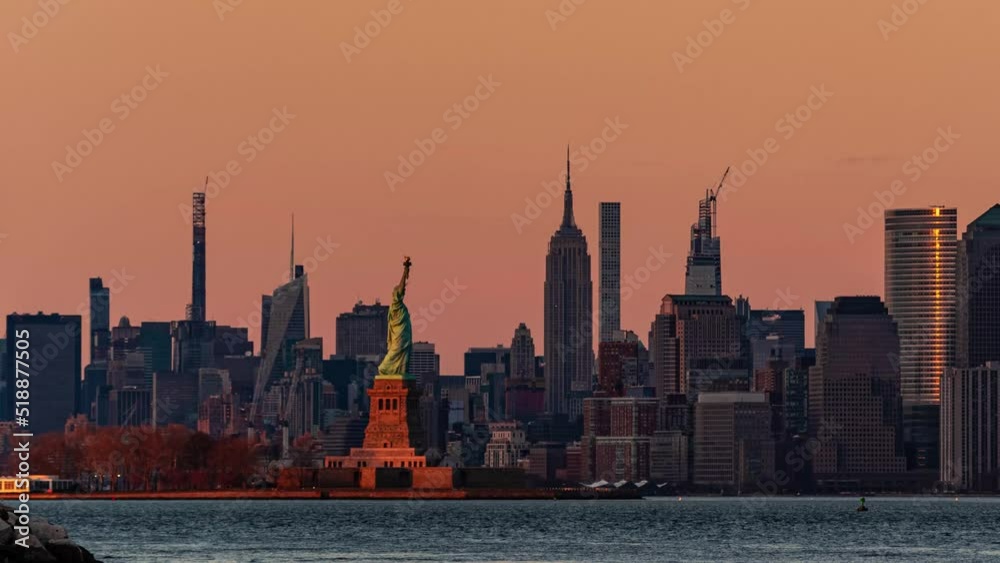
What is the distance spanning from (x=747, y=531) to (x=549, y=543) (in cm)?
2674

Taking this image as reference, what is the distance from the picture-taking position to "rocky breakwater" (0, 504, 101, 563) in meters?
91.8

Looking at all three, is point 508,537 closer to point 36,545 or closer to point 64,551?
point 64,551

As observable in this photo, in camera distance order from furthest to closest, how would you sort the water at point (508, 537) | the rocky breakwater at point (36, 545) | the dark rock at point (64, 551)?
the water at point (508, 537) < the dark rock at point (64, 551) < the rocky breakwater at point (36, 545)

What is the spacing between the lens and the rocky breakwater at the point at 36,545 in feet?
301

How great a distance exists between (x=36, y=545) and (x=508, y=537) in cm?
5736

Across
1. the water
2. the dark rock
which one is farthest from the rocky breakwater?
the water

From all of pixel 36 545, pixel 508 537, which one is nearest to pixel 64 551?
pixel 36 545

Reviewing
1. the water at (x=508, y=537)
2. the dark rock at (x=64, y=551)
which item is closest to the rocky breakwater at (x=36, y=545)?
the dark rock at (x=64, y=551)

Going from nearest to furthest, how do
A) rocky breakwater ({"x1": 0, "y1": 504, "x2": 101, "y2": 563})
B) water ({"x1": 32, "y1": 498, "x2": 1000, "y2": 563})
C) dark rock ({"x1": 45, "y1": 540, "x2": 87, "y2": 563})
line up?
rocky breakwater ({"x1": 0, "y1": 504, "x2": 101, "y2": 563}), dark rock ({"x1": 45, "y1": 540, "x2": 87, "y2": 563}), water ({"x1": 32, "y1": 498, "x2": 1000, "y2": 563})

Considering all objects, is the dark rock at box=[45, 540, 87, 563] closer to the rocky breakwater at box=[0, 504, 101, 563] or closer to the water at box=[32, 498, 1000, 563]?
the rocky breakwater at box=[0, 504, 101, 563]

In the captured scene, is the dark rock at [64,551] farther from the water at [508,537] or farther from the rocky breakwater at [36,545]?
the water at [508,537]

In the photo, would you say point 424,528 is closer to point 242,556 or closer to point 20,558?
point 242,556

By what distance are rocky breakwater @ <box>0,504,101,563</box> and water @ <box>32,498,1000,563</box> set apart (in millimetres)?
22554

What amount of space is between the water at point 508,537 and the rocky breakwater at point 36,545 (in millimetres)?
22554
